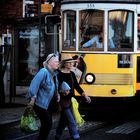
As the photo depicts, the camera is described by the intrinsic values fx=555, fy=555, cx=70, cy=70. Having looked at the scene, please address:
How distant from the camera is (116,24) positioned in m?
13.0

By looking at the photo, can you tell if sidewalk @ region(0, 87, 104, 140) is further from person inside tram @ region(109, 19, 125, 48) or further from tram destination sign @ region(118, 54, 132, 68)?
person inside tram @ region(109, 19, 125, 48)

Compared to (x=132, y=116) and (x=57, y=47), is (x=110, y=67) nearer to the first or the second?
(x=132, y=116)

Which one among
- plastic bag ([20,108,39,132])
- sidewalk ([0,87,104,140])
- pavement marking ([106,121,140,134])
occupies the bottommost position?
pavement marking ([106,121,140,134])

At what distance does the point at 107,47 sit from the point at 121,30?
53 cm

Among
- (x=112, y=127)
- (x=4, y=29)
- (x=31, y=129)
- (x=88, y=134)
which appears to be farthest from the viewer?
(x=112, y=127)

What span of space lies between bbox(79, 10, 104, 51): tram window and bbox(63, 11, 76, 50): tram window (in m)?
0.23

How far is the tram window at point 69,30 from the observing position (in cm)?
1334

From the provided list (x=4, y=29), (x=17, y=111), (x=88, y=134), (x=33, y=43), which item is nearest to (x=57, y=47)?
(x=33, y=43)

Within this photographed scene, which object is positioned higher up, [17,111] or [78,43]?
[78,43]

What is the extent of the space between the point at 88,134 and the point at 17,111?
11.9ft

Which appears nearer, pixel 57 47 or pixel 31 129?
pixel 31 129

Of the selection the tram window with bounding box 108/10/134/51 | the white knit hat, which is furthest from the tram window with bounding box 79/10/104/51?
the white knit hat

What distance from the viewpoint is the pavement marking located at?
1188cm

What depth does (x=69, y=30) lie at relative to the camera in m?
13.5
